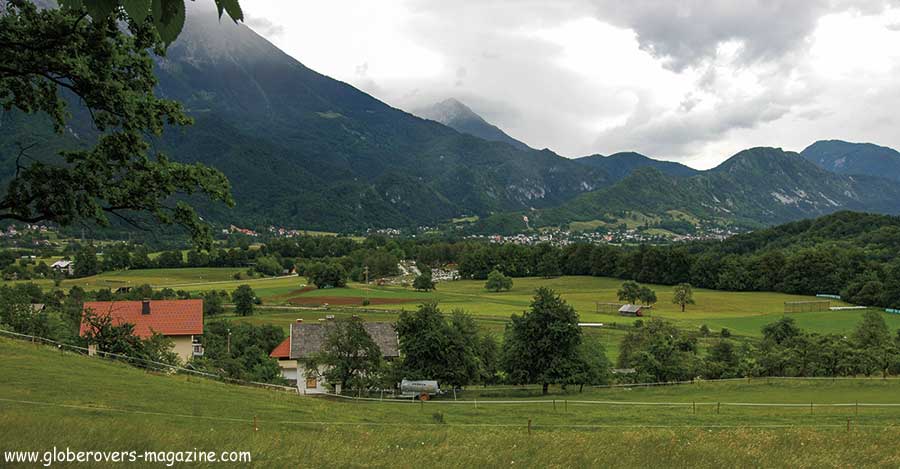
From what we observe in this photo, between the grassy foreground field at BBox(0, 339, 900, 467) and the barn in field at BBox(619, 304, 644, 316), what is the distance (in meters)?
58.6

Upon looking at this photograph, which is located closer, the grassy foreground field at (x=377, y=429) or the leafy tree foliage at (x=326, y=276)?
the grassy foreground field at (x=377, y=429)

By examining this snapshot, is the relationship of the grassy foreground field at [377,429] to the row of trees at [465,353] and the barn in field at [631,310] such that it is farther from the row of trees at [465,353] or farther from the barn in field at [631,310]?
the barn in field at [631,310]

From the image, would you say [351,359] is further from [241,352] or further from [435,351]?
[241,352]

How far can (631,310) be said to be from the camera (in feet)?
304

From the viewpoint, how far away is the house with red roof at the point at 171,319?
46406 mm

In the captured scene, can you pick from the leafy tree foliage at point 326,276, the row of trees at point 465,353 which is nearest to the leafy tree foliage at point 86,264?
the leafy tree foliage at point 326,276

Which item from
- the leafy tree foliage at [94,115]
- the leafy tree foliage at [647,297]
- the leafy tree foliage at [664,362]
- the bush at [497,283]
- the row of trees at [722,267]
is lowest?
the leafy tree foliage at [664,362]

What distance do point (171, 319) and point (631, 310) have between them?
65562mm

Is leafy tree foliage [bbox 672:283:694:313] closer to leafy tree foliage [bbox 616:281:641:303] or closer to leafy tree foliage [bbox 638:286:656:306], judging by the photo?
leafy tree foliage [bbox 638:286:656:306]

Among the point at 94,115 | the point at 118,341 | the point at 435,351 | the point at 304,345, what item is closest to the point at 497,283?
the point at 304,345

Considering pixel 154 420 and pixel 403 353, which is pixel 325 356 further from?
pixel 154 420

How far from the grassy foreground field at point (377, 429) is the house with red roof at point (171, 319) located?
66.0 ft

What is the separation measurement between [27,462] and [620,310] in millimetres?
90624

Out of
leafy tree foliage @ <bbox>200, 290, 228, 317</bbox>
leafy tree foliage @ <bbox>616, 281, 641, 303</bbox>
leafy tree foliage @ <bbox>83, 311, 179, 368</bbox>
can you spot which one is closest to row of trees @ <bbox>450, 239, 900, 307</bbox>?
leafy tree foliage @ <bbox>616, 281, 641, 303</bbox>
